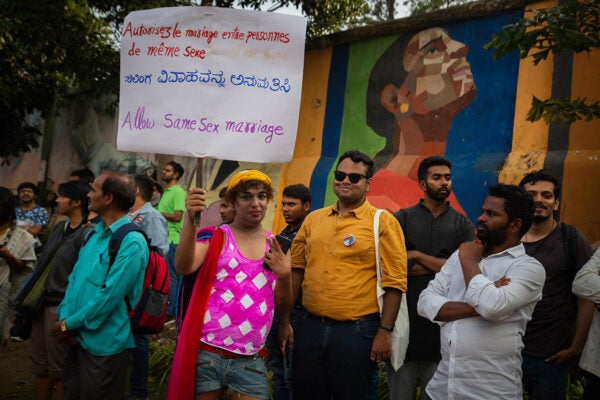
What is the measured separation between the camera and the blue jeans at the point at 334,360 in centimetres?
348

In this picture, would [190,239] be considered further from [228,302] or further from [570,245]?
[570,245]

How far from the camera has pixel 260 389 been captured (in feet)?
10.5

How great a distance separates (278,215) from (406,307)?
5.64 metres

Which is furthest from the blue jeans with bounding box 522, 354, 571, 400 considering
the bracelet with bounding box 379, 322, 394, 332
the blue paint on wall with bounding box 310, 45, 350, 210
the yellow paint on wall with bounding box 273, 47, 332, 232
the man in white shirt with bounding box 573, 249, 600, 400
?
the yellow paint on wall with bounding box 273, 47, 332, 232

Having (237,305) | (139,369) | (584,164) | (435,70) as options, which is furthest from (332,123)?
(237,305)

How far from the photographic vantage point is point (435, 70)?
7.45 m

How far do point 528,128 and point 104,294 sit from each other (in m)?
4.89

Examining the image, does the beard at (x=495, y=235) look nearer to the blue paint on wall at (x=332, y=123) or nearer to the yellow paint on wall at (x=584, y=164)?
the yellow paint on wall at (x=584, y=164)

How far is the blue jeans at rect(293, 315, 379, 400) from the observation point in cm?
348

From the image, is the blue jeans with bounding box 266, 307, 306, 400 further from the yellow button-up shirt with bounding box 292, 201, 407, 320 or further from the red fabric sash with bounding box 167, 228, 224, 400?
the red fabric sash with bounding box 167, 228, 224, 400

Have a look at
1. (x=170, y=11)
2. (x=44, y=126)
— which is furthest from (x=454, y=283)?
(x=44, y=126)

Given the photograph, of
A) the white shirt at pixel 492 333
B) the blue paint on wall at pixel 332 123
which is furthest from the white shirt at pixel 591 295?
the blue paint on wall at pixel 332 123

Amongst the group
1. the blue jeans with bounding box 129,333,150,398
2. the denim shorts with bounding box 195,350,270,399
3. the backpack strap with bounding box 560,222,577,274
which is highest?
the backpack strap with bounding box 560,222,577,274

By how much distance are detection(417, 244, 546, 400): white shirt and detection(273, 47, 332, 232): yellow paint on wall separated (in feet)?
19.5
